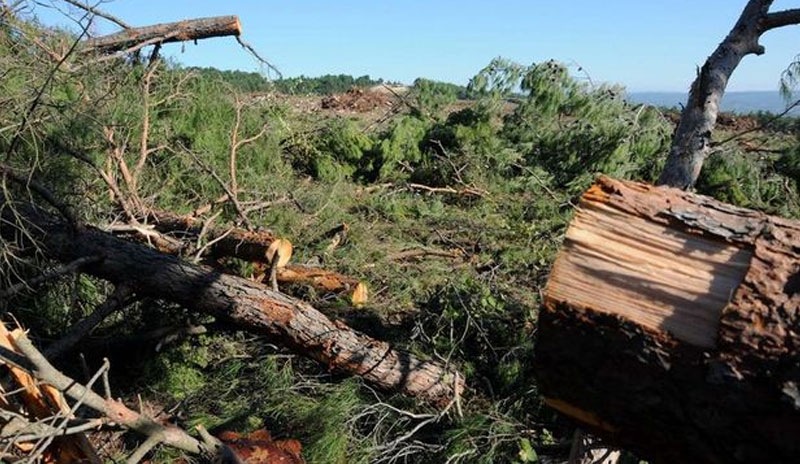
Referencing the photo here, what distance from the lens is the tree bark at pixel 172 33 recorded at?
6.23m

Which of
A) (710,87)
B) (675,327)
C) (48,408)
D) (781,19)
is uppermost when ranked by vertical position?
(781,19)

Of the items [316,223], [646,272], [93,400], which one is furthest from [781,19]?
[316,223]

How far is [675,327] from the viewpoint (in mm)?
1341

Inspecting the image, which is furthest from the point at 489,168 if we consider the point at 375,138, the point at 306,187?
the point at 306,187

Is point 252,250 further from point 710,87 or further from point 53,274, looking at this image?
point 710,87

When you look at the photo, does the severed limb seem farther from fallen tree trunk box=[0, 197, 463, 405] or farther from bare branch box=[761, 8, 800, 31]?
bare branch box=[761, 8, 800, 31]

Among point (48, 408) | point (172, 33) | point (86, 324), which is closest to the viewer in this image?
point (48, 408)

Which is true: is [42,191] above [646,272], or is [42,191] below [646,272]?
below

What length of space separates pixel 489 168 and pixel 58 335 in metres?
4.76

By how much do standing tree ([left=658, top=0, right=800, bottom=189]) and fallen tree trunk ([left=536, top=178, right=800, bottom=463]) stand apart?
A: 1.89 metres

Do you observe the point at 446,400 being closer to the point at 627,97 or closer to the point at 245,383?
the point at 245,383

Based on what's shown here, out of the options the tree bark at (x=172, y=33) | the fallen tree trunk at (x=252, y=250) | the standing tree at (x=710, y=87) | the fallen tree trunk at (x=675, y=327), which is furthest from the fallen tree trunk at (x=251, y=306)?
the tree bark at (x=172, y=33)

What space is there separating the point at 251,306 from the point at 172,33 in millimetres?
3872

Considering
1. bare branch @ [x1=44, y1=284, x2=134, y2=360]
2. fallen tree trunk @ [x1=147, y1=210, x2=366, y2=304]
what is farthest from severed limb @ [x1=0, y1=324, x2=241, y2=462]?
fallen tree trunk @ [x1=147, y1=210, x2=366, y2=304]
